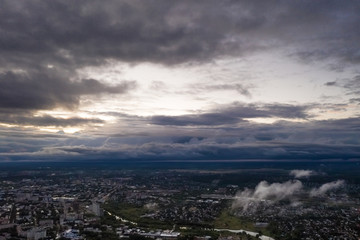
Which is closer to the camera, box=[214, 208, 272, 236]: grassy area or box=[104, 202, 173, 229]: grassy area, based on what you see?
box=[214, 208, 272, 236]: grassy area

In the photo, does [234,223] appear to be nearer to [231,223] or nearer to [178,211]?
[231,223]

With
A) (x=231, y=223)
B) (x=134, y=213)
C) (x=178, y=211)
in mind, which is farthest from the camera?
(x=178, y=211)

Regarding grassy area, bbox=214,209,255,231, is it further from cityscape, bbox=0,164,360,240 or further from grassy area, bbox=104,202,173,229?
grassy area, bbox=104,202,173,229

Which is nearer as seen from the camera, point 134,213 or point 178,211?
point 134,213

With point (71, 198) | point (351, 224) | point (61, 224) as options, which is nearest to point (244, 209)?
point (351, 224)

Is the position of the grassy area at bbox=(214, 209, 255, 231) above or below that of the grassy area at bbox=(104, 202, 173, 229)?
below

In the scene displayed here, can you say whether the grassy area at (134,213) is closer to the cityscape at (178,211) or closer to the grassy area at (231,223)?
the cityscape at (178,211)

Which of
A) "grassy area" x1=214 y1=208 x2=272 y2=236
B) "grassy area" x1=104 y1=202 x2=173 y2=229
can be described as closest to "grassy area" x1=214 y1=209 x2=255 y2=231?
"grassy area" x1=214 y1=208 x2=272 y2=236

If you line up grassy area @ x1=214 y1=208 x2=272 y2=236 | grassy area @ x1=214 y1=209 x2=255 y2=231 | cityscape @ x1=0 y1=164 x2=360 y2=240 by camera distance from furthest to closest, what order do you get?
grassy area @ x1=214 y1=209 x2=255 y2=231 → grassy area @ x1=214 y1=208 x2=272 y2=236 → cityscape @ x1=0 y1=164 x2=360 y2=240

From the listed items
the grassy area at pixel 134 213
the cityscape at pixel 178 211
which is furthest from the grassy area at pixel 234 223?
the grassy area at pixel 134 213

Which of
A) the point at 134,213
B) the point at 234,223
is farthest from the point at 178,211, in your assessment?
the point at 234,223

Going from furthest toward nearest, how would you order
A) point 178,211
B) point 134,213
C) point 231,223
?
point 178,211 < point 134,213 < point 231,223

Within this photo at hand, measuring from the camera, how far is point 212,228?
155 ft

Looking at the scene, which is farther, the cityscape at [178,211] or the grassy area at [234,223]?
the grassy area at [234,223]
